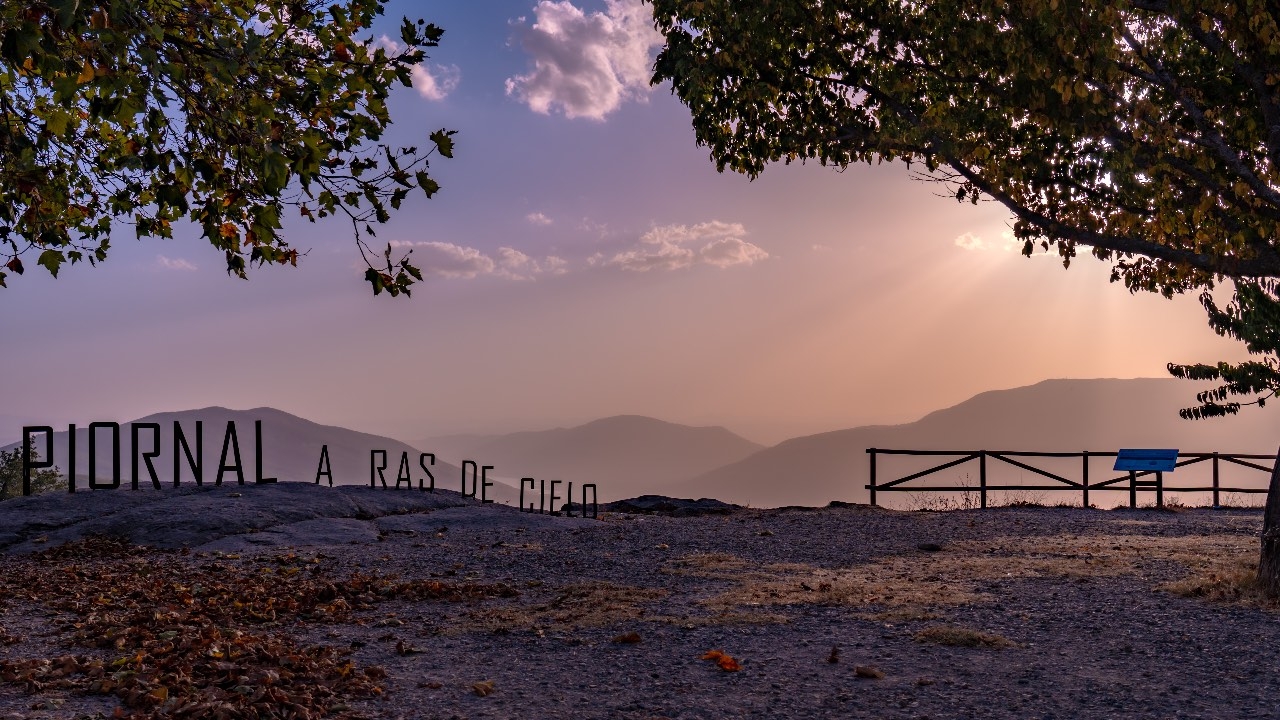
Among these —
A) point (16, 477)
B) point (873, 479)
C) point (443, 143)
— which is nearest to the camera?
A: point (443, 143)

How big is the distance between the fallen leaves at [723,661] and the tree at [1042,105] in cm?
759

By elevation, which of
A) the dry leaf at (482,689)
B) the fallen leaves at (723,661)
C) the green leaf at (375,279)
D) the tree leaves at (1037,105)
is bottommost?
the dry leaf at (482,689)

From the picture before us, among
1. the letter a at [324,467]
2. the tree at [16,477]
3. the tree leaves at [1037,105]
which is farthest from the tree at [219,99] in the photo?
the tree at [16,477]

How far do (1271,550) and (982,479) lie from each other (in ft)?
42.7

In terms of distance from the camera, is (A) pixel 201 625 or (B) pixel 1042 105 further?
(B) pixel 1042 105

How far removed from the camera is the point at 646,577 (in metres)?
12.6

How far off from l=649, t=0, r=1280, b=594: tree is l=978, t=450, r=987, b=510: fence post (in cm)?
841

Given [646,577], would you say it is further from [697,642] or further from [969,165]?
[969,165]

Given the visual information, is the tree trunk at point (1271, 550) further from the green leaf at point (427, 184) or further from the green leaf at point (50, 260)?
the green leaf at point (50, 260)

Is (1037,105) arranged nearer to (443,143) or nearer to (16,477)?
(443,143)

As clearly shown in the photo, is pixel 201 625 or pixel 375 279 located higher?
pixel 375 279

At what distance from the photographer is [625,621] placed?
373 inches

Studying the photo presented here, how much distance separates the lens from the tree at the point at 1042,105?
12203mm

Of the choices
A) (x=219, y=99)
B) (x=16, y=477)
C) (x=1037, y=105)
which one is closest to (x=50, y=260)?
(x=219, y=99)
